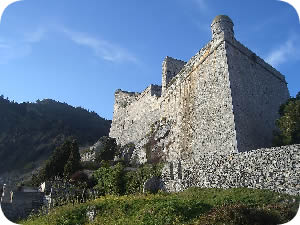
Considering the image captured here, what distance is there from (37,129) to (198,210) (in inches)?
2647

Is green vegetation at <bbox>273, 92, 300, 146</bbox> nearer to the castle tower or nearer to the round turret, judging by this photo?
the castle tower

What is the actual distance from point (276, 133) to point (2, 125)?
67308mm

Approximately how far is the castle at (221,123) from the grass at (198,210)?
1752 millimetres

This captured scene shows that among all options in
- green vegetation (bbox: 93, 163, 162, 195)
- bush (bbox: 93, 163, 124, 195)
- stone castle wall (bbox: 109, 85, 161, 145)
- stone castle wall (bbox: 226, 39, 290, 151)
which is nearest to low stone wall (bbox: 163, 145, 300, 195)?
green vegetation (bbox: 93, 163, 162, 195)

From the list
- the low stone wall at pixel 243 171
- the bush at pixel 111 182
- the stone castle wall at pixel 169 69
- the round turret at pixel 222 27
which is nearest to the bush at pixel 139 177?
the bush at pixel 111 182

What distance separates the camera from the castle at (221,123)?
61.4ft

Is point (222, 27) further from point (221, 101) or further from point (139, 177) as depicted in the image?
point (139, 177)

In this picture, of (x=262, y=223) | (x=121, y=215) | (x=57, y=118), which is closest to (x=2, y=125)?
(x=57, y=118)

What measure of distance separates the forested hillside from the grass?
42584 millimetres

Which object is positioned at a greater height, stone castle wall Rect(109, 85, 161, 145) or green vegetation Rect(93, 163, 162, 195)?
stone castle wall Rect(109, 85, 161, 145)

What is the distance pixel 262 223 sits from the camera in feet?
36.2

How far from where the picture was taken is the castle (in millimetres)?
18703

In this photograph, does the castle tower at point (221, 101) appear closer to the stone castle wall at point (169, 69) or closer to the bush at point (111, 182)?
the stone castle wall at point (169, 69)

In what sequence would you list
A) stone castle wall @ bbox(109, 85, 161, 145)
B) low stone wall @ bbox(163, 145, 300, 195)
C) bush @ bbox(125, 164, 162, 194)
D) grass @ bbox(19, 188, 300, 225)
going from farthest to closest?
stone castle wall @ bbox(109, 85, 161, 145) → bush @ bbox(125, 164, 162, 194) → low stone wall @ bbox(163, 145, 300, 195) → grass @ bbox(19, 188, 300, 225)
